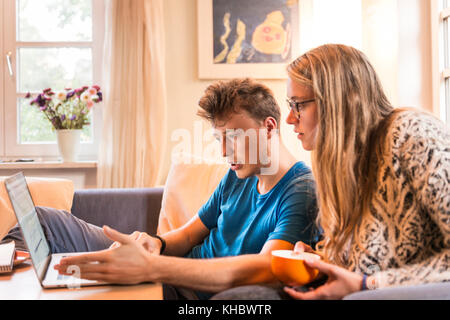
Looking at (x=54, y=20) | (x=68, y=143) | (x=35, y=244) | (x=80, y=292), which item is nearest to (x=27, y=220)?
(x=35, y=244)

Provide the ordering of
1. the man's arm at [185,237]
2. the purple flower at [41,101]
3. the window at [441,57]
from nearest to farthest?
the man's arm at [185,237]
the window at [441,57]
the purple flower at [41,101]

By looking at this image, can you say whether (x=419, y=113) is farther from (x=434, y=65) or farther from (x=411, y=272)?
(x=434, y=65)

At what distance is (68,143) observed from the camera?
9.75 feet

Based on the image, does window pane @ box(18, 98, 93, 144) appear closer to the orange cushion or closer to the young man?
the orange cushion

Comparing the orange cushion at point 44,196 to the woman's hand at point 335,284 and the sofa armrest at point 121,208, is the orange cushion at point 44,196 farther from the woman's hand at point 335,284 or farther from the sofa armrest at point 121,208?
the woman's hand at point 335,284

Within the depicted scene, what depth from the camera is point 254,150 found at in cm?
151

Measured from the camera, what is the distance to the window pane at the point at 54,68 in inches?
123

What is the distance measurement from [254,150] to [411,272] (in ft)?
2.18

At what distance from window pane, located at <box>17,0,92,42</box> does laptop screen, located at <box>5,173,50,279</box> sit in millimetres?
2098

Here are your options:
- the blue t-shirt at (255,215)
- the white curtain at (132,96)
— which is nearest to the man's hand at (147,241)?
the blue t-shirt at (255,215)

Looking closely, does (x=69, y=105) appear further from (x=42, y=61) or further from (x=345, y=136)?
(x=345, y=136)
